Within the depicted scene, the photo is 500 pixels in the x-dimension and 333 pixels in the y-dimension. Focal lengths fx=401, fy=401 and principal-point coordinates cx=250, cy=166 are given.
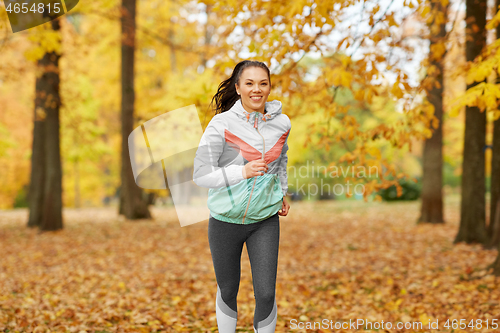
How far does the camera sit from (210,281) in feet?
19.2

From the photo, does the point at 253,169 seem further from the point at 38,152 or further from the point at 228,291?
the point at 38,152

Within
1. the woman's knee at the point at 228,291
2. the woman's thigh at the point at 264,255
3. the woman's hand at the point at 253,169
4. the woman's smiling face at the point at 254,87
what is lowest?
the woman's knee at the point at 228,291

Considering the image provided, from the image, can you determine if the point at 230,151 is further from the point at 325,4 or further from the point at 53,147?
the point at 53,147

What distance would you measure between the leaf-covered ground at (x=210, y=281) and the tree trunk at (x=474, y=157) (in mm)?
499

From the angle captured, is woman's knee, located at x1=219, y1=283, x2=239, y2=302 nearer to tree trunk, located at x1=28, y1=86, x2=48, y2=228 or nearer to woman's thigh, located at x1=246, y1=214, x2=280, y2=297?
woman's thigh, located at x1=246, y1=214, x2=280, y2=297

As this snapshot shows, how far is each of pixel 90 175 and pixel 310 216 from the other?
1925 centimetres

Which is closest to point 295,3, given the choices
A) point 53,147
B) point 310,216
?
point 53,147

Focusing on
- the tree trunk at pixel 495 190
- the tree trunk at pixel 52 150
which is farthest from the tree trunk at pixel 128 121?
the tree trunk at pixel 495 190

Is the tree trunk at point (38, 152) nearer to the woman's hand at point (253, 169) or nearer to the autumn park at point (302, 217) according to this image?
the autumn park at point (302, 217)

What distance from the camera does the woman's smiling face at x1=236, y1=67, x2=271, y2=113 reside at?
2.45 m

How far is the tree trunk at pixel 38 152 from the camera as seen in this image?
1033cm

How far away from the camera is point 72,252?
823cm

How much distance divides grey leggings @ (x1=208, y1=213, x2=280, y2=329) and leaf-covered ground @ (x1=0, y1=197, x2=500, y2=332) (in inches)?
58.0

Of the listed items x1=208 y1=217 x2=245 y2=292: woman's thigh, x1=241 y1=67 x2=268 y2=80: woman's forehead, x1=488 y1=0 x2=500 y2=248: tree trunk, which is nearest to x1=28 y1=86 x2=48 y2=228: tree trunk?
x1=241 y1=67 x2=268 y2=80: woman's forehead
